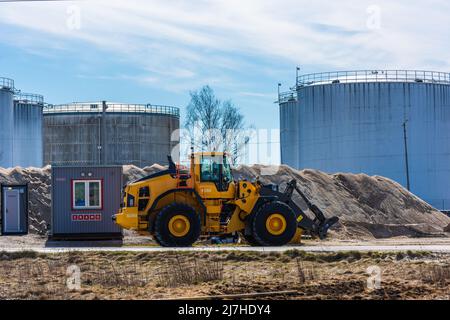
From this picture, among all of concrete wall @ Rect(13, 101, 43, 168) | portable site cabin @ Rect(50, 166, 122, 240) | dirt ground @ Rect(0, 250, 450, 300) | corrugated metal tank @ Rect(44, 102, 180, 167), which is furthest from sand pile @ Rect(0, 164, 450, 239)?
corrugated metal tank @ Rect(44, 102, 180, 167)

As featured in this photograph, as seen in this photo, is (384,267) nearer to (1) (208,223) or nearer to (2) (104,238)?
(1) (208,223)

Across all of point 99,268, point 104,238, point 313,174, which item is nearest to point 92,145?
point 313,174

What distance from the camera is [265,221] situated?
25.3 metres

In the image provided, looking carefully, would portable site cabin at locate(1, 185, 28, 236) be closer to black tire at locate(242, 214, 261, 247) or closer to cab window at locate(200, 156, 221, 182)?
cab window at locate(200, 156, 221, 182)

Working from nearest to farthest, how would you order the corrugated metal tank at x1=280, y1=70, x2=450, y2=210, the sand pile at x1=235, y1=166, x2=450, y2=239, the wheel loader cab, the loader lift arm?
the wheel loader cab, the loader lift arm, the sand pile at x1=235, y1=166, x2=450, y2=239, the corrugated metal tank at x1=280, y1=70, x2=450, y2=210

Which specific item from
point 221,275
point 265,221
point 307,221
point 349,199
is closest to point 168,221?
point 265,221

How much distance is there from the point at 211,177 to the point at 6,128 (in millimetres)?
37703

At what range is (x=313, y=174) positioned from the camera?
46938 millimetres

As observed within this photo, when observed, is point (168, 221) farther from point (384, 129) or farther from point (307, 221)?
point (384, 129)

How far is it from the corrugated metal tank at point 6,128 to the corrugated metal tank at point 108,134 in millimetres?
6365

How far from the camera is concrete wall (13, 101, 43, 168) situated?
206ft

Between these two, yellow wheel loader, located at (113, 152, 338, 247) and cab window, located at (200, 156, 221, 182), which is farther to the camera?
cab window, located at (200, 156, 221, 182)

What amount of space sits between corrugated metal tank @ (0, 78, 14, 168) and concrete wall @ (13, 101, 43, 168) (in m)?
2.01
